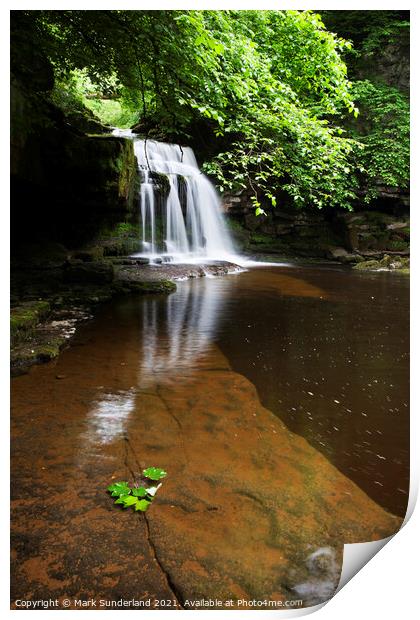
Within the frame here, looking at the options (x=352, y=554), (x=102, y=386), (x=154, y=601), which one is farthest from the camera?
(x=102, y=386)

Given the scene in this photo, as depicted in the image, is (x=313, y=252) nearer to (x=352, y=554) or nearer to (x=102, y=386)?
(x=102, y=386)

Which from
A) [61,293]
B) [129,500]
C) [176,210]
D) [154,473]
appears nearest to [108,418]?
[154,473]

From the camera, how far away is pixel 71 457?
5.26 ft

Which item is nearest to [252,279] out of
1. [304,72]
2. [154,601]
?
[304,72]

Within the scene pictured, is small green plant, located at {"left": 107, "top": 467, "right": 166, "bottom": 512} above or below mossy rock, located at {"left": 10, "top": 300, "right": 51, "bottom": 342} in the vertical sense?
below

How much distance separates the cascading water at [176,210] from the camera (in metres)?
8.77

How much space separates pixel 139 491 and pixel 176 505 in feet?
0.48

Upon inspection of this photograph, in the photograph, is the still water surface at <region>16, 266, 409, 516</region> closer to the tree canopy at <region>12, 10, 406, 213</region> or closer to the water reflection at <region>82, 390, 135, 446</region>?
the water reflection at <region>82, 390, 135, 446</region>

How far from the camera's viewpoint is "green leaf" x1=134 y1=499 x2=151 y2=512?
1339 mm

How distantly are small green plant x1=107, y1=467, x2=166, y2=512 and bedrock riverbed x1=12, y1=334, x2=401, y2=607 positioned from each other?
0.03 m

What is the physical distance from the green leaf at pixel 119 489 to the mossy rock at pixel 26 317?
1.80 meters

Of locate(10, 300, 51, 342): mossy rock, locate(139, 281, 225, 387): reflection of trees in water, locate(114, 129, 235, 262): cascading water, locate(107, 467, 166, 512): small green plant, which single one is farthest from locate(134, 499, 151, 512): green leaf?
locate(114, 129, 235, 262): cascading water

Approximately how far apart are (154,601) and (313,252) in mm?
11319

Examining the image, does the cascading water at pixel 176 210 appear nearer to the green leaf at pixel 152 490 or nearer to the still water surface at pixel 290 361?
the still water surface at pixel 290 361
